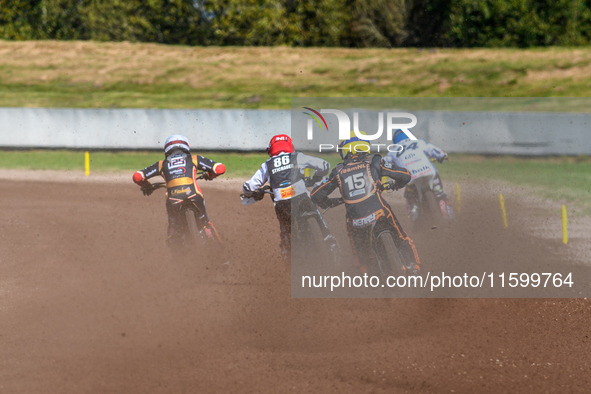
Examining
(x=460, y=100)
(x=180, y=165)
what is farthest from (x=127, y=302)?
(x=460, y=100)

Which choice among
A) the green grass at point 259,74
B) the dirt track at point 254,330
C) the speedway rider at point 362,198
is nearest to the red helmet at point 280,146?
the speedway rider at point 362,198

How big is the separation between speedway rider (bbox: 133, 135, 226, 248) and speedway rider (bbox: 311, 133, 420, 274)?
7.95 feet

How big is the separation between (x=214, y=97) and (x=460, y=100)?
9660 millimetres

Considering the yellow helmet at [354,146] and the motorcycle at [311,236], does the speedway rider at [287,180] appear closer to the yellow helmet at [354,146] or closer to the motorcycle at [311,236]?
the motorcycle at [311,236]

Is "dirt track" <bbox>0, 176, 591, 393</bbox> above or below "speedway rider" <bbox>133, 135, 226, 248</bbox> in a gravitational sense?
below

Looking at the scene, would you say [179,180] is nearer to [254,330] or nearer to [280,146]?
[280,146]

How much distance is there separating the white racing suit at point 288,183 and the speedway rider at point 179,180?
1.04m

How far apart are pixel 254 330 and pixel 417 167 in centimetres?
445

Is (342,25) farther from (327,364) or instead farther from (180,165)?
(327,364)

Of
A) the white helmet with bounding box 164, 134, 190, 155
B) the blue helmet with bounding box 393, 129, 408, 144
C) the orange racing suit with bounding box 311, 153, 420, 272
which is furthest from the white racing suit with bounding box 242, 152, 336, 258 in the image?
the blue helmet with bounding box 393, 129, 408, 144

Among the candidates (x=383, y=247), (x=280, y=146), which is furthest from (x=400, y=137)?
(x=383, y=247)

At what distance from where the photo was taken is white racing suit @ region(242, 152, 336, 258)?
11078mm

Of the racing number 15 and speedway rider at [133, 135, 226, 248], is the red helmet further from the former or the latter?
the racing number 15

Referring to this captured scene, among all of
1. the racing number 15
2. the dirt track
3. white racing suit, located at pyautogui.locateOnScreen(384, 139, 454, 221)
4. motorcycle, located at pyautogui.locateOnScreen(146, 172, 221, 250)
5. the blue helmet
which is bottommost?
the dirt track
